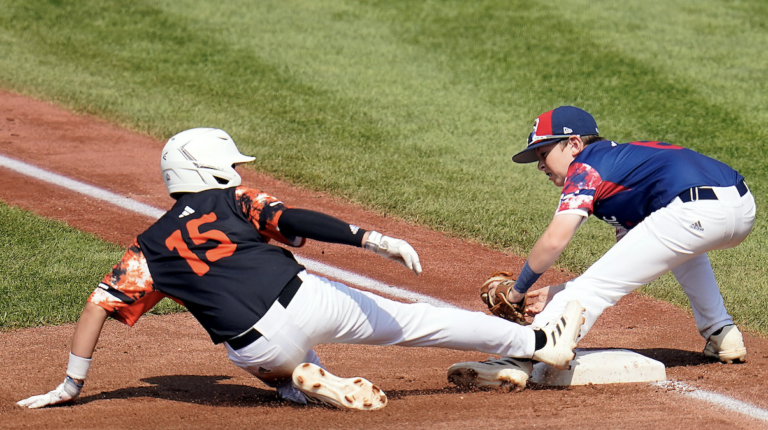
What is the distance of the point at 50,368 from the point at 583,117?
3.15 m

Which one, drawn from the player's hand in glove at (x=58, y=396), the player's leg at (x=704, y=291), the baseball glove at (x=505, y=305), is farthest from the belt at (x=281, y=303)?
the player's leg at (x=704, y=291)

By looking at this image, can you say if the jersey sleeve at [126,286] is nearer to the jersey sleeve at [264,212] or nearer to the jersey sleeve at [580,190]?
the jersey sleeve at [264,212]

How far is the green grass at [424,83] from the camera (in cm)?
771

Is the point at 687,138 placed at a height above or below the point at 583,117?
below

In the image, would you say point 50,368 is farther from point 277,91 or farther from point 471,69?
point 471,69

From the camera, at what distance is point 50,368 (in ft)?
14.6

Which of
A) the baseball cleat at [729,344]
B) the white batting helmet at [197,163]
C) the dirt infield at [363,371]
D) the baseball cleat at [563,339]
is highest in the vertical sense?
the white batting helmet at [197,163]

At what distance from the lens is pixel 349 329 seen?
11.7 ft

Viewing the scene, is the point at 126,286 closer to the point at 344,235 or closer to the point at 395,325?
the point at 344,235

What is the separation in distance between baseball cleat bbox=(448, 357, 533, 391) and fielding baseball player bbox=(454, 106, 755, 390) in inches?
0.6

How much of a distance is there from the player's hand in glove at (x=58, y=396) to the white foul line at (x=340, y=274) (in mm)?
2462

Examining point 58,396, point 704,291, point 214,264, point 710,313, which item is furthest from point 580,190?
point 58,396

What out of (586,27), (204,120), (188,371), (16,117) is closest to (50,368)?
(188,371)

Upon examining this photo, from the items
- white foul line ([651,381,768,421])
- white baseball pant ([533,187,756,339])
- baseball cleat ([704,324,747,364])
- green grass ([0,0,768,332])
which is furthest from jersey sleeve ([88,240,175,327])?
green grass ([0,0,768,332])
